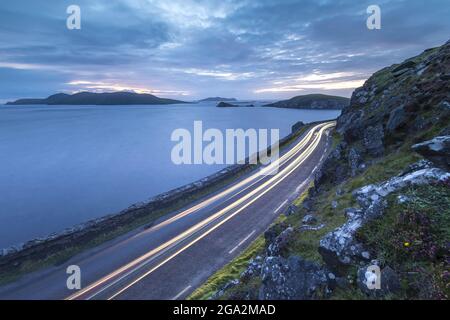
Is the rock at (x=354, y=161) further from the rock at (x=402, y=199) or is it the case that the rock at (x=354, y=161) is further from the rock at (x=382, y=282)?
the rock at (x=382, y=282)

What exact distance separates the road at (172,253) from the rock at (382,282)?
1384 cm

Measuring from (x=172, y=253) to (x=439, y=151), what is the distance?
2126 cm

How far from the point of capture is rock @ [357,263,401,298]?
7.21 meters

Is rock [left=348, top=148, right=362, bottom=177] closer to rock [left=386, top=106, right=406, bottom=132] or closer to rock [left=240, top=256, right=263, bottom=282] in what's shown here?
rock [left=386, top=106, right=406, bottom=132]

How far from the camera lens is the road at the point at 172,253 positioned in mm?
19703

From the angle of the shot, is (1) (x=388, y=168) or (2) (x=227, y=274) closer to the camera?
(1) (x=388, y=168)

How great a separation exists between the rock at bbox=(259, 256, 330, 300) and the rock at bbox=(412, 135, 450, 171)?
20.3ft

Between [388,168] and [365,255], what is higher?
[388,168]

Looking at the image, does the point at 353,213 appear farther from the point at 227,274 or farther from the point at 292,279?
the point at 227,274

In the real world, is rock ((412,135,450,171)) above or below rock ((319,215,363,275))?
above

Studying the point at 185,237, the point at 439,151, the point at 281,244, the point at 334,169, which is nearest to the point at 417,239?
the point at 439,151

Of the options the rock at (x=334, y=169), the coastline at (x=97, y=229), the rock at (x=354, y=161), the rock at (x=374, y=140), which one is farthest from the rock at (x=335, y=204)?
the coastline at (x=97, y=229)

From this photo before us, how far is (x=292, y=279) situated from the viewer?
941cm

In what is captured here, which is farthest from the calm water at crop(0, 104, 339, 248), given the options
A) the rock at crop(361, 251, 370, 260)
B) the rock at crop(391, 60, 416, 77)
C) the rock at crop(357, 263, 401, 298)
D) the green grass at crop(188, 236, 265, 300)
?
the rock at crop(391, 60, 416, 77)
